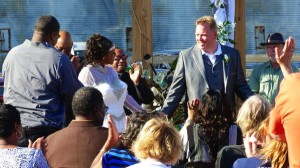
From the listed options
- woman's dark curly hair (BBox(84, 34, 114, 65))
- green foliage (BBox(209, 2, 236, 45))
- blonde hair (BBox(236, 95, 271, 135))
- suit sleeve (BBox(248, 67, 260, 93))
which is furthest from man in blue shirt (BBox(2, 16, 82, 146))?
suit sleeve (BBox(248, 67, 260, 93))

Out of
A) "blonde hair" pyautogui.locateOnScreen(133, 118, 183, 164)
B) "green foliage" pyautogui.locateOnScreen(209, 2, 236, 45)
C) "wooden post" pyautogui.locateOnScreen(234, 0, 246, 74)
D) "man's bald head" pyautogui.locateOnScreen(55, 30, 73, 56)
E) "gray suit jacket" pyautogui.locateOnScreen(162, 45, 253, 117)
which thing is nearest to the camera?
"blonde hair" pyautogui.locateOnScreen(133, 118, 183, 164)

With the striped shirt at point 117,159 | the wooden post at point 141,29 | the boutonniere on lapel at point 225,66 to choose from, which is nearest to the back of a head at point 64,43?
the boutonniere on lapel at point 225,66

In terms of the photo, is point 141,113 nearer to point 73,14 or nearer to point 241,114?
point 241,114

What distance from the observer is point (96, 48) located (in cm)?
682

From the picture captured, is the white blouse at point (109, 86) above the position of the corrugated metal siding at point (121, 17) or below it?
below

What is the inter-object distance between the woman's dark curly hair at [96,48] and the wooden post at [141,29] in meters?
2.38

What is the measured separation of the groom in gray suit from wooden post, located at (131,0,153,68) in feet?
5.83

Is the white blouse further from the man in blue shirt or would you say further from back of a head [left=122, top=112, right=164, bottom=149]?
back of a head [left=122, top=112, right=164, bottom=149]

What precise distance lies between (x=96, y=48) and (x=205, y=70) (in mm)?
1198

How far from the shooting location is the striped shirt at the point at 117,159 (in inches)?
191

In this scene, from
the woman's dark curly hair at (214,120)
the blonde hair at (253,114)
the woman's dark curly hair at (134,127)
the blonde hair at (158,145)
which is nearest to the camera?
the blonde hair at (158,145)

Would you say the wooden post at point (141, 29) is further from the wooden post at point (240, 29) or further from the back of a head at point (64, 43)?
the back of a head at point (64, 43)

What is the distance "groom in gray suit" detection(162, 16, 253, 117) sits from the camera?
7387mm

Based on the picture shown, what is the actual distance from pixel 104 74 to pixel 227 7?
2.50 metres
